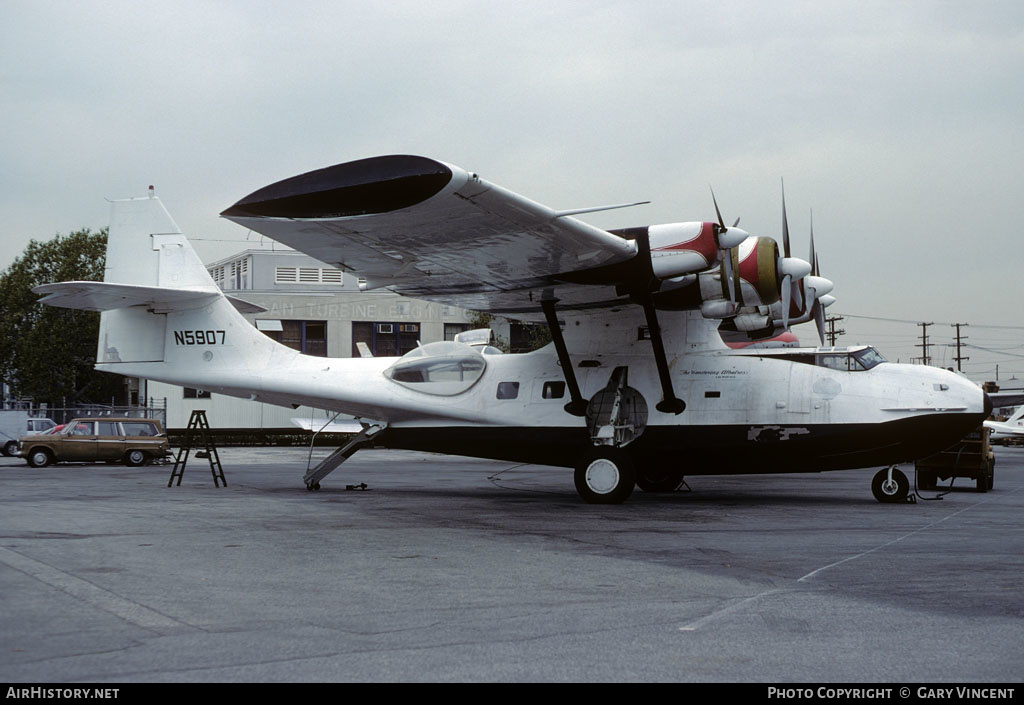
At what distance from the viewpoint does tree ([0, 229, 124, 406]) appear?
194ft

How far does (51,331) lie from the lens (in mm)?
59125

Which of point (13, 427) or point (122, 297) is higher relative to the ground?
point (122, 297)

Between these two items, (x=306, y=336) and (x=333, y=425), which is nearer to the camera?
(x=333, y=425)

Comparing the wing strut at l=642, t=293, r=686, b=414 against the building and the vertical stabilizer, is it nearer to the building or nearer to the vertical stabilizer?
the vertical stabilizer

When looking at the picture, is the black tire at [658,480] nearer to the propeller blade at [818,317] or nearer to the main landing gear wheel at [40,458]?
the propeller blade at [818,317]

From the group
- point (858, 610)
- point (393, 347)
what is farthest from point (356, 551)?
point (393, 347)

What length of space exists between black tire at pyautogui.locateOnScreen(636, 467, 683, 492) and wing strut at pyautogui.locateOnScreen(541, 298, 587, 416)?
94.9 inches

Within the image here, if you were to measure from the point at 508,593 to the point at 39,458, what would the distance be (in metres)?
25.4

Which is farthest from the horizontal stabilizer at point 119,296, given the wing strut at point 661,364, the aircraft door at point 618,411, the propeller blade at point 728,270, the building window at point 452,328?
the building window at point 452,328

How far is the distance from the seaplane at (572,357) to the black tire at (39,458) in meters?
12.1

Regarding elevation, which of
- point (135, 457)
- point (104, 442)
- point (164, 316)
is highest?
point (164, 316)

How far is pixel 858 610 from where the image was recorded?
6.64m

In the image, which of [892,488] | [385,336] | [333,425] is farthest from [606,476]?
[385,336]

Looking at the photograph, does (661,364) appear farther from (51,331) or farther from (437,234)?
(51,331)
